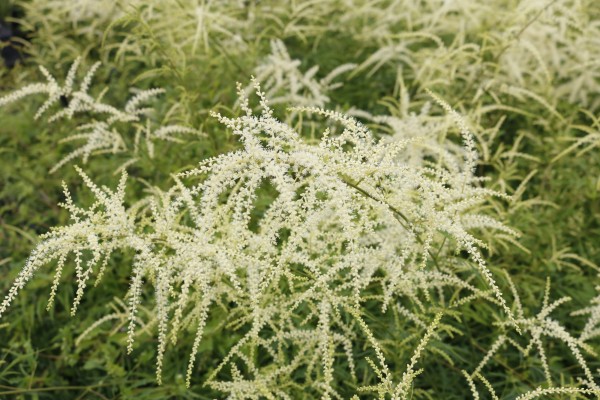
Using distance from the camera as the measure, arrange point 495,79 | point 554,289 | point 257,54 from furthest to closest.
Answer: point 257,54 → point 495,79 → point 554,289

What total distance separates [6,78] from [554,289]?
595 centimetres

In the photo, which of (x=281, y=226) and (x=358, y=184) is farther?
(x=281, y=226)

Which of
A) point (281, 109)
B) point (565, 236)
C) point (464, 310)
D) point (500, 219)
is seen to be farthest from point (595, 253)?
point (281, 109)

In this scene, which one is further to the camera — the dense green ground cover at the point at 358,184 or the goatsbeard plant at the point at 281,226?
the dense green ground cover at the point at 358,184

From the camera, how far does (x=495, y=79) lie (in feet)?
14.3

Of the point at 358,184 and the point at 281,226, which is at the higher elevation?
the point at 358,184

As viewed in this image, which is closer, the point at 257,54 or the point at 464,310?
the point at 464,310

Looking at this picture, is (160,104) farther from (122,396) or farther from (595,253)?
(595,253)

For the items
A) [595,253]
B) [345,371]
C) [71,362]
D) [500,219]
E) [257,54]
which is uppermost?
[257,54]

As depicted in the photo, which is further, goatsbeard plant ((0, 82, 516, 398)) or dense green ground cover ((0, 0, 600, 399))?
dense green ground cover ((0, 0, 600, 399))

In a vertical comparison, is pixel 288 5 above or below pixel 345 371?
above

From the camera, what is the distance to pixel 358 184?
2.27 m

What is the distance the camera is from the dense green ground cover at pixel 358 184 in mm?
3281

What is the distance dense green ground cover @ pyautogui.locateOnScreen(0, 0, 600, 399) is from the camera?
328cm
